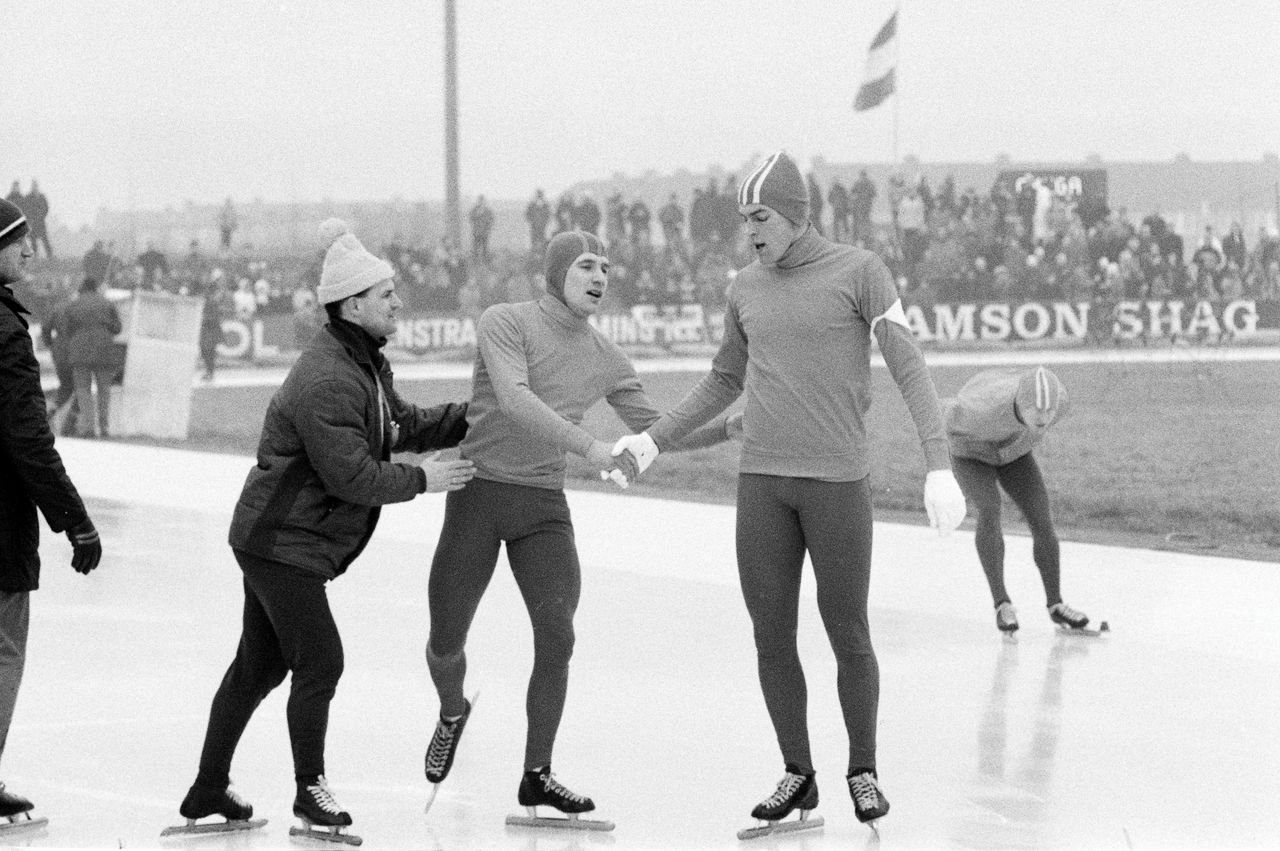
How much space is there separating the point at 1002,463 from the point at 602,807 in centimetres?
373

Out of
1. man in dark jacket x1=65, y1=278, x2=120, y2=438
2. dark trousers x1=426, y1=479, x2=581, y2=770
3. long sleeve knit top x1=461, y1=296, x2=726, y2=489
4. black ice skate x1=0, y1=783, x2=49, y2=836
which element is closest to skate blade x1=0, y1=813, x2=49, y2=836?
black ice skate x1=0, y1=783, x2=49, y2=836

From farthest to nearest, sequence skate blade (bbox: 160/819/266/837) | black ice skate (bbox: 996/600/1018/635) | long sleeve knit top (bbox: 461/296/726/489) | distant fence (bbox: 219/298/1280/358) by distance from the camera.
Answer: distant fence (bbox: 219/298/1280/358) < black ice skate (bbox: 996/600/1018/635) < long sleeve knit top (bbox: 461/296/726/489) < skate blade (bbox: 160/819/266/837)

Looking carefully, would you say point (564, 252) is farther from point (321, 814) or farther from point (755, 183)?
point (321, 814)

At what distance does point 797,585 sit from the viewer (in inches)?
204

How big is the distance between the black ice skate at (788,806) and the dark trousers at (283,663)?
1.16 m

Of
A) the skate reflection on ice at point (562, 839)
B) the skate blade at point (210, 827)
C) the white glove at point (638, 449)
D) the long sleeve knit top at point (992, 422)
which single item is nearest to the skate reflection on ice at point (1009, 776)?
the skate reflection on ice at point (562, 839)

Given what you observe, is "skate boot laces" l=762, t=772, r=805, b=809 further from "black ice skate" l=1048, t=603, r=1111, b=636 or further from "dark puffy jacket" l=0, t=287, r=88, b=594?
"black ice skate" l=1048, t=603, r=1111, b=636

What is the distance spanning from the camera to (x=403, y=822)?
510 cm

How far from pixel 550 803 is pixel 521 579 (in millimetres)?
650

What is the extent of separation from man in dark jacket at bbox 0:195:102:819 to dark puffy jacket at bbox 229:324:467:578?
0.52 m

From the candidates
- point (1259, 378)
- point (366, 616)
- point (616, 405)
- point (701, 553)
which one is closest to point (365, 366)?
point (616, 405)

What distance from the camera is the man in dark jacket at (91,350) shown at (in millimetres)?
18719

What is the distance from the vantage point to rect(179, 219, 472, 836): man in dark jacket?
15.7 feet

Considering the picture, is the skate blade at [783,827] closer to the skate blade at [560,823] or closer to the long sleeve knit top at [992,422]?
the skate blade at [560,823]
